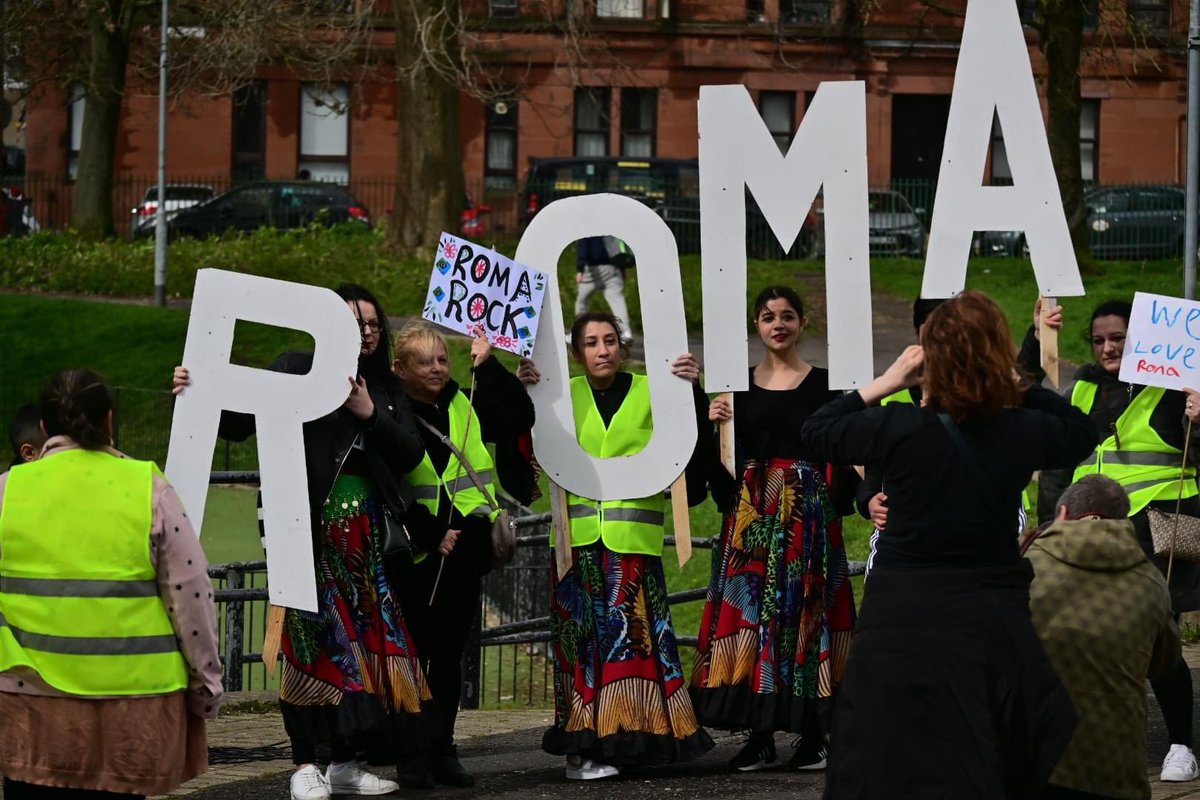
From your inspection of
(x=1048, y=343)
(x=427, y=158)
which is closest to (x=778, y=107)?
(x=427, y=158)

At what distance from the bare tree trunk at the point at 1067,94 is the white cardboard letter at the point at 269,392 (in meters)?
17.3

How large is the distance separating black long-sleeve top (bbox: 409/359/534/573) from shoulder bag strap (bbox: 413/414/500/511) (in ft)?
0.13

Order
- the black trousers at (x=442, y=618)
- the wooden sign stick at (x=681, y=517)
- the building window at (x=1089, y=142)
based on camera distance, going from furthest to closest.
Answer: the building window at (x=1089, y=142) < the wooden sign stick at (x=681, y=517) < the black trousers at (x=442, y=618)

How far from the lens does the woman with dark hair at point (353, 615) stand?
7391 millimetres

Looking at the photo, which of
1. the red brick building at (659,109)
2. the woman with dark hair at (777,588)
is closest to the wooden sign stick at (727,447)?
the woman with dark hair at (777,588)

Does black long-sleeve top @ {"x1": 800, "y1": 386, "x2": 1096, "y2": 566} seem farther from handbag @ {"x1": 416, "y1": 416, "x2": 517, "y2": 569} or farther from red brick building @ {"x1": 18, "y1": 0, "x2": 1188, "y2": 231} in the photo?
red brick building @ {"x1": 18, "y1": 0, "x2": 1188, "y2": 231}

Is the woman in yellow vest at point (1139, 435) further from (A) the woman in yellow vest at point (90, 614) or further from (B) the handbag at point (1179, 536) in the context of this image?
(A) the woman in yellow vest at point (90, 614)

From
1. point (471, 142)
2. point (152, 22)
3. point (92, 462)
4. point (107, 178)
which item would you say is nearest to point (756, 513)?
point (92, 462)

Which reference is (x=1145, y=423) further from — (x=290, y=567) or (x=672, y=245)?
(x=290, y=567)

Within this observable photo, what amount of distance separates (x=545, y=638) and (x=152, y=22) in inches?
902

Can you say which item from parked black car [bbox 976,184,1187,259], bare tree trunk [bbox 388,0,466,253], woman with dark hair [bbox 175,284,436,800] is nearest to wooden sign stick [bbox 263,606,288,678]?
→ woman with dark hair [bbox 175,284,436,800]

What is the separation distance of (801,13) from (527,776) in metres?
33.1

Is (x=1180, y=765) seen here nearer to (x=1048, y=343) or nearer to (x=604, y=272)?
(x=1048, y=343)

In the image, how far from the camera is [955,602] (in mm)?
5754
